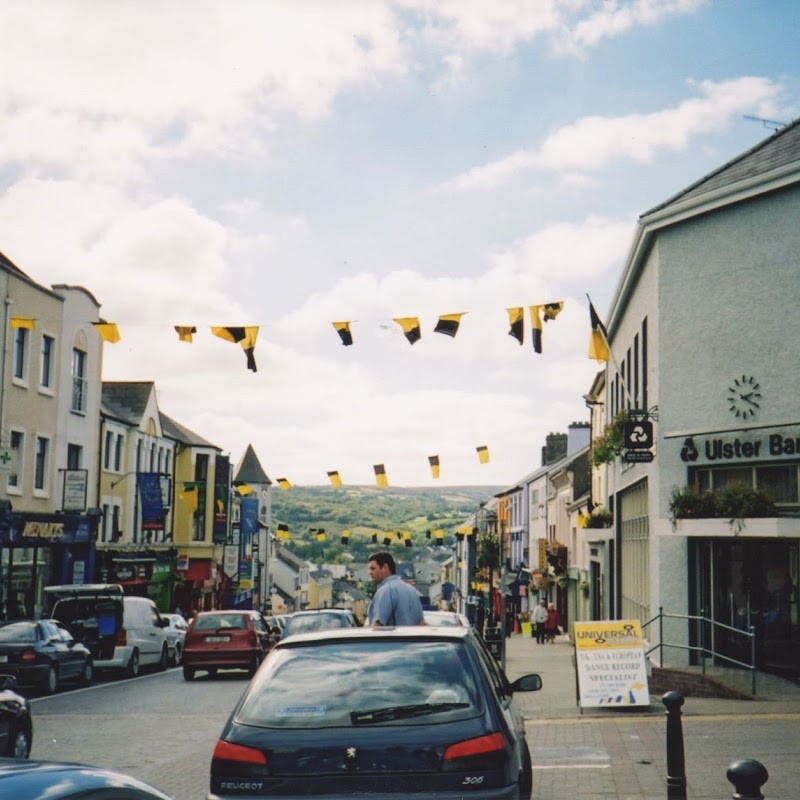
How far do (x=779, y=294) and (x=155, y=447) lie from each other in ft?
124

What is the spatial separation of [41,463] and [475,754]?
108 ft

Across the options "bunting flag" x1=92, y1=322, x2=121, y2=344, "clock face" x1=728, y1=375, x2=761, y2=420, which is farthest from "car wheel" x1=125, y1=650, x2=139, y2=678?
"clock face" x1=728, y1=375, x2=761, y2=420

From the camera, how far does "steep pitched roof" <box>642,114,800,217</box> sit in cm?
1914

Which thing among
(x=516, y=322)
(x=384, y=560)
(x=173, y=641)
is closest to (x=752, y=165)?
(x=516, y=322)

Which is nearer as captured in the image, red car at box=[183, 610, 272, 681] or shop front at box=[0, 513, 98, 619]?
red car at box=[183, 610, 272, 681]

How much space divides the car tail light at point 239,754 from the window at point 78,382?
34.0 m

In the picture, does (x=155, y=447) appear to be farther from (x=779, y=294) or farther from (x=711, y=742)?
(x=711, y=742)

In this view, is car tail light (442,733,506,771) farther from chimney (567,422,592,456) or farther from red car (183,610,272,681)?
chimney (567,422,592,456)

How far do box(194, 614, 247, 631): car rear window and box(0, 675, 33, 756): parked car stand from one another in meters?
13.7

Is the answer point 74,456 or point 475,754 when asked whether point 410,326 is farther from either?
point 74,456

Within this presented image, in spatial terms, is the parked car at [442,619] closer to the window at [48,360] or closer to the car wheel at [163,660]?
the car wheel at [163,660]

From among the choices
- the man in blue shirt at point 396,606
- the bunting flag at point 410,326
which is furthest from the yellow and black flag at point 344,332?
the man in blue shirt at point 396,606

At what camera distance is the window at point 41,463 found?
1423 inches

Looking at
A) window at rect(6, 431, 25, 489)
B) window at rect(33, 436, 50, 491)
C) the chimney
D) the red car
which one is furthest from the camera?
the chimney
